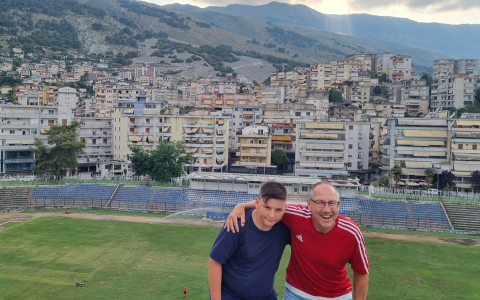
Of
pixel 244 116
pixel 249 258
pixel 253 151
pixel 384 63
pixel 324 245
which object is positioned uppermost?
pixel 384 63

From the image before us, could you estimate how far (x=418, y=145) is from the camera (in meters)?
45.9

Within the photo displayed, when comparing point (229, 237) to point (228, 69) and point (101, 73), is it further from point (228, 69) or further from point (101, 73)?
point (228, 69)

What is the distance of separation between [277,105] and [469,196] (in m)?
32.2

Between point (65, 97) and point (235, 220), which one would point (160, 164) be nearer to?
point (65, 97)

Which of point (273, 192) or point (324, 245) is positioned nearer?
point (273, 192)

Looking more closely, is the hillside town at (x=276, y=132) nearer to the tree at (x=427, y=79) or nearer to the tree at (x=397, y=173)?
the tree at (x=397, y=173)

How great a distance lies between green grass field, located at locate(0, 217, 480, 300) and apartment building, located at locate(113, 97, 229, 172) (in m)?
22.1

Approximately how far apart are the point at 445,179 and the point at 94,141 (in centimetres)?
4145

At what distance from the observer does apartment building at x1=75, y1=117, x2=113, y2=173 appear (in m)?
57.3

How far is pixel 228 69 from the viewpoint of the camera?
14838cm

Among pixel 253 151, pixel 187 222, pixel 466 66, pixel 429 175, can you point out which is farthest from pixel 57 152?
pixel 466 66

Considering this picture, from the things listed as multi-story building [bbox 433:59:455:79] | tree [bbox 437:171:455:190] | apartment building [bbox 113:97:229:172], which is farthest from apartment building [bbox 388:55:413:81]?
tree [bbox 437:171:455:190]

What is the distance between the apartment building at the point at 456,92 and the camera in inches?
2891

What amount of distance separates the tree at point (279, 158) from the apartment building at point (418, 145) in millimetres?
12499
